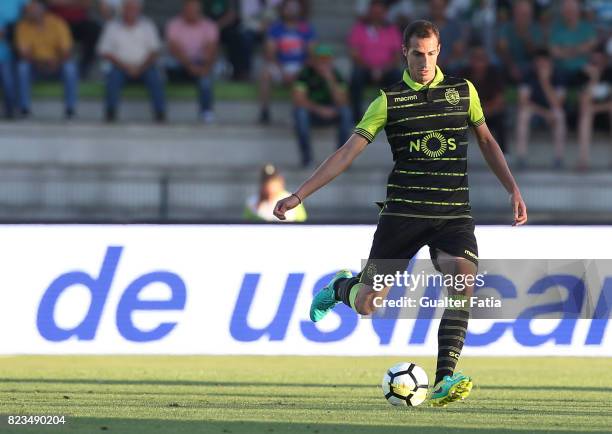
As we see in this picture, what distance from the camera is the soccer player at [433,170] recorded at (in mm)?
8758

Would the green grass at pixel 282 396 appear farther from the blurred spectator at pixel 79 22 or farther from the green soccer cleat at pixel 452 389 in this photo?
the blurred spectator at pixel 79 22

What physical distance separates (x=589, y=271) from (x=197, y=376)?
11.5ft

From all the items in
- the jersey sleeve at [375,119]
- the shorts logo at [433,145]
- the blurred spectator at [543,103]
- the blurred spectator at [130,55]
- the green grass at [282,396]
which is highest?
the blurred spectator at [130,55]

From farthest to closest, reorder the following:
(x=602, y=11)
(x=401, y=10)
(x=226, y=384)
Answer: (x=401, y=10)
(x=602, y=11)
(x=226, y=384)

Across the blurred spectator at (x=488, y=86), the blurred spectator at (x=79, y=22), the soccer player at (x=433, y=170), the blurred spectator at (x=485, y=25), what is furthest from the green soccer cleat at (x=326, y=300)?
the blurred spectator at (x=79, y=22)

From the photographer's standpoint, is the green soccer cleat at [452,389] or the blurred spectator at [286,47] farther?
the blurred spectator at [286,47]

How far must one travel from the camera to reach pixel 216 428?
8086 mm

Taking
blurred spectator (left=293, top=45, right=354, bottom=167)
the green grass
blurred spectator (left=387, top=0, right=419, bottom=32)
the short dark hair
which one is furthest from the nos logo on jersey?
blurred spectator (left=387, top=0, right=419, bottom=32)

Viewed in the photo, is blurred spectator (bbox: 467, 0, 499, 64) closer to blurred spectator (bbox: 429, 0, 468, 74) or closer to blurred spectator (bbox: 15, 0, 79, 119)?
blurred spectator (bbox: 429, 0, 468, 74)

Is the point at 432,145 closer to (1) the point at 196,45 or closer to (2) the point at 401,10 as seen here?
(1) the point at 196,45

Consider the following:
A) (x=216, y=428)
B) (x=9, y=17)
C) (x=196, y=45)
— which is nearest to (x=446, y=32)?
(x=196, y=45)

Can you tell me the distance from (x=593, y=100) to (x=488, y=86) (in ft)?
4.85

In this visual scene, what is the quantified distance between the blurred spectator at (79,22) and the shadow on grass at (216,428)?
12058 millimetres

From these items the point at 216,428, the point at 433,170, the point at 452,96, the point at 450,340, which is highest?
the point at 452,96
